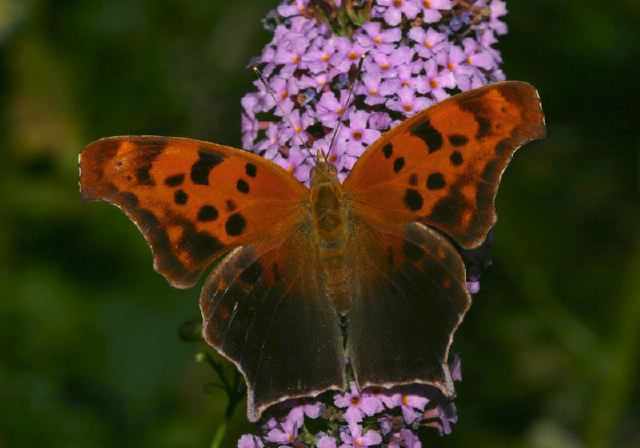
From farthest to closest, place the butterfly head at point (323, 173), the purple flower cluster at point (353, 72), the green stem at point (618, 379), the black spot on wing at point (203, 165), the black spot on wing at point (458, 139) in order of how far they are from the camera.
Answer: the green stem at point (618, 379), the purple flower cluster at point (353, 72), the butterfly head at point (323, 173), the black spot on wing at point (203, 165), the black spot on wing at point (458, 139)

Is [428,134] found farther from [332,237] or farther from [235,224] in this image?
[235,224]

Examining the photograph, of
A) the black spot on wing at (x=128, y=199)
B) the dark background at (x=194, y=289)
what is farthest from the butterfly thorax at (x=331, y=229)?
the dark background at (x=194, y=289)

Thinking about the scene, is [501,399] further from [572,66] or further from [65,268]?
[65,268]

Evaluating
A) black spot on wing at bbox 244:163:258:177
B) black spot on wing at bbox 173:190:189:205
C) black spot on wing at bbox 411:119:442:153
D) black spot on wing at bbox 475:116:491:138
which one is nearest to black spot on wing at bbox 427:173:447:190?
black spot on wing at bbox 411:119:442:153

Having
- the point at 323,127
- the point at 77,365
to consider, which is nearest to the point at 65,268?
the point at 77,365

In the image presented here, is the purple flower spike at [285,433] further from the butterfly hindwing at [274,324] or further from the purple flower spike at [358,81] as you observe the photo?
the butterfly hindwing at [274,324]

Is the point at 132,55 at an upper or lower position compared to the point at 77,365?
upper
